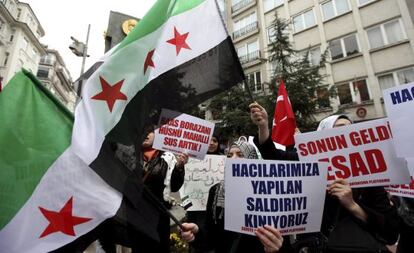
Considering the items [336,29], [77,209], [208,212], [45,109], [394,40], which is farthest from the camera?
[336,29]

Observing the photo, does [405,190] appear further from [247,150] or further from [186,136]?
[186,136]

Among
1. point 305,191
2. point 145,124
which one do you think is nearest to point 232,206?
point 305,191

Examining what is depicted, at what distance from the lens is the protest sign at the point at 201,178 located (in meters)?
4.28

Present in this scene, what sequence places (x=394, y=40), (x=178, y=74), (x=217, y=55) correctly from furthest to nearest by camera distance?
(x=394, y=40)
(x=217, y=55)
(x=178, y=74)

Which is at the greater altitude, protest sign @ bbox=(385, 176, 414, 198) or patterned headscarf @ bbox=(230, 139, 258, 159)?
patterned headscarf @ bbox=(230, 139, 258, 159)

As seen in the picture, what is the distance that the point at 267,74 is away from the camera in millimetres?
19547

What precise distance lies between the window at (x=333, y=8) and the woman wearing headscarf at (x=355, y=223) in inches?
689

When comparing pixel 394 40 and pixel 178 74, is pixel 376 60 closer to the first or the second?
pixel 394 40

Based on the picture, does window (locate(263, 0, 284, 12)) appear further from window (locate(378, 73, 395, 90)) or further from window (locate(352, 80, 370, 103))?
window (locate(378, 73, 395, 90))

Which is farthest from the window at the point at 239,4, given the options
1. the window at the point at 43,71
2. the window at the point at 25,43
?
the window at the point at 43,71

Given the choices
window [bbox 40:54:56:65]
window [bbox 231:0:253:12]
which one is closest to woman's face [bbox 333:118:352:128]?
window [bbox 231:0:253:12]

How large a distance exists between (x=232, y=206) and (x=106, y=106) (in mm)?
1073

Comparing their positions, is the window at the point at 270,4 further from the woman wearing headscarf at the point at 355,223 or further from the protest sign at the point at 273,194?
A: the protest sign at the point at 273,194

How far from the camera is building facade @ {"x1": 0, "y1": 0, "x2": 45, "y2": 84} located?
133ft
